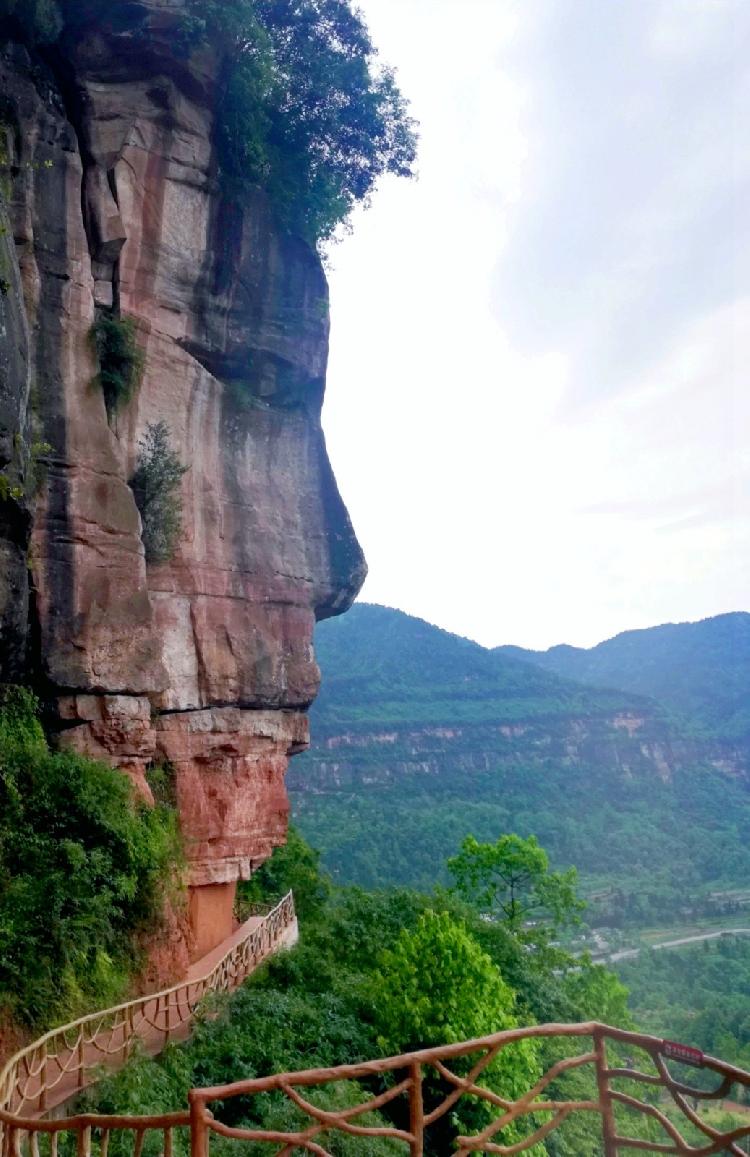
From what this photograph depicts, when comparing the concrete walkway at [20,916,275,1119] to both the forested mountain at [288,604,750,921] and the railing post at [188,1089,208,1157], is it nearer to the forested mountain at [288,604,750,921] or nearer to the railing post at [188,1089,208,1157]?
A: the railing post at [188,1089,208,1157]

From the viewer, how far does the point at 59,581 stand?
12.7 metres

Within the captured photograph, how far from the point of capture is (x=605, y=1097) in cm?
474

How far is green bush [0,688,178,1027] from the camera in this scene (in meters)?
10.3

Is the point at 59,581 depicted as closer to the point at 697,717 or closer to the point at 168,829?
→ the point at 168,829

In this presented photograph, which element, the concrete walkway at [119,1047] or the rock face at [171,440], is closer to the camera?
the concrete walkway at [119,1047]

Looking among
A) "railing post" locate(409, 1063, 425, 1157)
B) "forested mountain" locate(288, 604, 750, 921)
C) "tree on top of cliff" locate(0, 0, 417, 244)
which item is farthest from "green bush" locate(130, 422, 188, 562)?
"forested mountain" locate(288, 604, 750, 921)

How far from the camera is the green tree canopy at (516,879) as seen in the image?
27.2 m

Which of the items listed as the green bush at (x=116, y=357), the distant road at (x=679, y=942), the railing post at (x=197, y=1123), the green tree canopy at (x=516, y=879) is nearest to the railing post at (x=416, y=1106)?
the railing post at (x=197, y=1123)

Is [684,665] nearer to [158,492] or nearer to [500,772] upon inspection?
[500,772]

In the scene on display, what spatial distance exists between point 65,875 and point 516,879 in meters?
19.9

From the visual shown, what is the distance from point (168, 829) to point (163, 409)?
7436mm

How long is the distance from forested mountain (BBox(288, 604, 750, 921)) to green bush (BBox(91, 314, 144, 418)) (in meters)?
54.1

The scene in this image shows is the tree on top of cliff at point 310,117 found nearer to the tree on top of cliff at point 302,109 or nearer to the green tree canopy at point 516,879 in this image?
the tree on top of cliff at point 302,109

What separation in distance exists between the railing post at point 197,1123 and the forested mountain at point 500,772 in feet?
199
